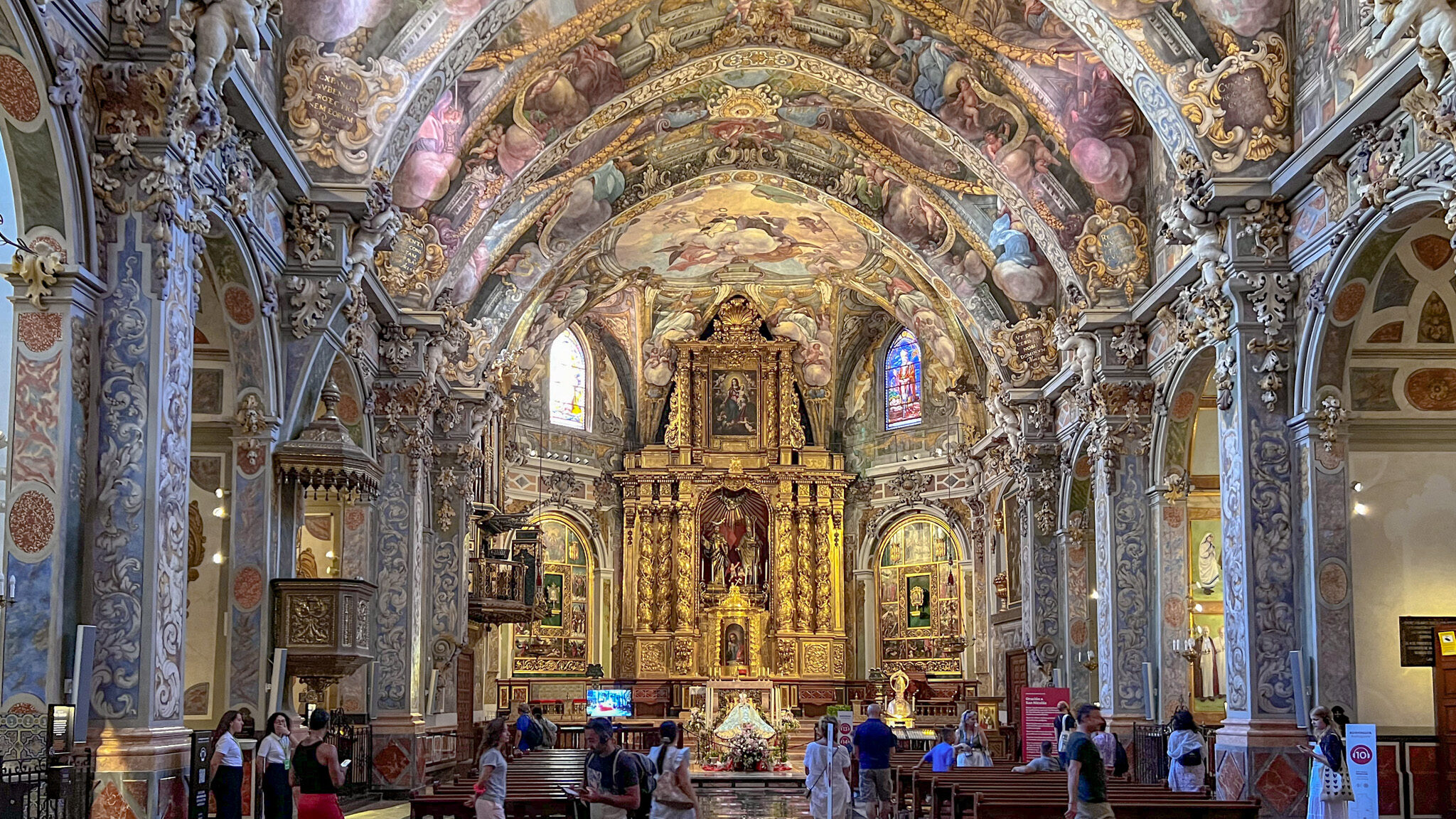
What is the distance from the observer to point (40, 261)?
413 inches

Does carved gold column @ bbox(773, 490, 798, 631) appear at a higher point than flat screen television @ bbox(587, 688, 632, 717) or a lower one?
higher

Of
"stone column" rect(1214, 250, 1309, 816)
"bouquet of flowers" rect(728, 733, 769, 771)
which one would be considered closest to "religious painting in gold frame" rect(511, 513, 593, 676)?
"bouquet of flowers" rect(728, 733, 769, 771)

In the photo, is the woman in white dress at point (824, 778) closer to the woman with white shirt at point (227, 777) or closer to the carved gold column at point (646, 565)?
the woman with white shirt at point (227, 777)

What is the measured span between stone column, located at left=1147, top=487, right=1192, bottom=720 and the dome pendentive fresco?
0.18ft

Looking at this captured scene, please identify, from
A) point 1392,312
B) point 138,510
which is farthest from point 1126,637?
point 138,510

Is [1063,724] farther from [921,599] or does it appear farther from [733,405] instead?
[733,405]

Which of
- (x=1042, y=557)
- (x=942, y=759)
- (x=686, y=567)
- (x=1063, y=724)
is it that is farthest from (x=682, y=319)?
(x=942, y=759)

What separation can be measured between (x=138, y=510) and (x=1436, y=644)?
12397mm

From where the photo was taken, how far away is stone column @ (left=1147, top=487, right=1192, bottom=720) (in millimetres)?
20438

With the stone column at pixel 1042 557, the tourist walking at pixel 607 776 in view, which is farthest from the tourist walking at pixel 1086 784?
the stone column at pixel 1042 557

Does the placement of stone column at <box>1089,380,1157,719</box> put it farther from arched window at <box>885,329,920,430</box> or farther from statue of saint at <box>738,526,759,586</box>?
statue of saint at <box>738,526,759,586</box>

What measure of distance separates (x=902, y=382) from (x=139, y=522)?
91.2 feet

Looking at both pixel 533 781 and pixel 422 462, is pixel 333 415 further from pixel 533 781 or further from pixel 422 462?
pixel 422 462

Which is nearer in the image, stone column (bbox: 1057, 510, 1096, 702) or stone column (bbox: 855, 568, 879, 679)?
stone column (bbox: 1057, 510, 1096, 702)
